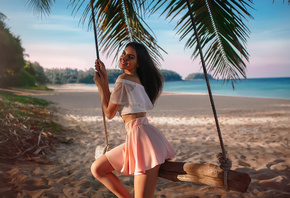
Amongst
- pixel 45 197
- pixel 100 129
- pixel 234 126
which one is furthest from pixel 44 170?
pixel 234 126

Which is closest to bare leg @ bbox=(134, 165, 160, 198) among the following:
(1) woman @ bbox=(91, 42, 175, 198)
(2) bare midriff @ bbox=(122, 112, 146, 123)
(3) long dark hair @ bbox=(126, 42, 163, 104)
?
(1) woman @ bbox=(91, 42, 175, 198)

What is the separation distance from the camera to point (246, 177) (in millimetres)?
1460

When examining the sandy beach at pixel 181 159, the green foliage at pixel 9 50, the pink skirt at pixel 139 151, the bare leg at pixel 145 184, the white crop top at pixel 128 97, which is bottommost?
the sandy beach at pixel 181 159

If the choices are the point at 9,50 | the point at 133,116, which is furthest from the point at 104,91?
the point at 9,50

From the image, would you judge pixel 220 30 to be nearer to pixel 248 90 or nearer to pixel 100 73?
pixel 100 73

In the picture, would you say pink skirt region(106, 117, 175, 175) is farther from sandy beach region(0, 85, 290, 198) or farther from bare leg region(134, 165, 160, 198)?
sandy beach region(0, 85, 290, 198)

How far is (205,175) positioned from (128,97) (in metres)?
0.75

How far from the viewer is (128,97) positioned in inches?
63.4

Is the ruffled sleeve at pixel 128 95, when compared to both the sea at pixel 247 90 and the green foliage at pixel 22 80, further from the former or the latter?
the green foliage at pixel 22 80

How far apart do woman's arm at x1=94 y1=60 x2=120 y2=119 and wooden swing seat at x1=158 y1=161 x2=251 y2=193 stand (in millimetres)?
540

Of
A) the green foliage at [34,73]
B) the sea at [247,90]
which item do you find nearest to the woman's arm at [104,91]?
the sea at [247,90]

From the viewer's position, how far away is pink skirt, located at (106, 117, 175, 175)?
1535 millimetres

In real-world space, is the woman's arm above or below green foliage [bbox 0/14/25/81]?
below

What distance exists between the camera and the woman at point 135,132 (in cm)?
154
